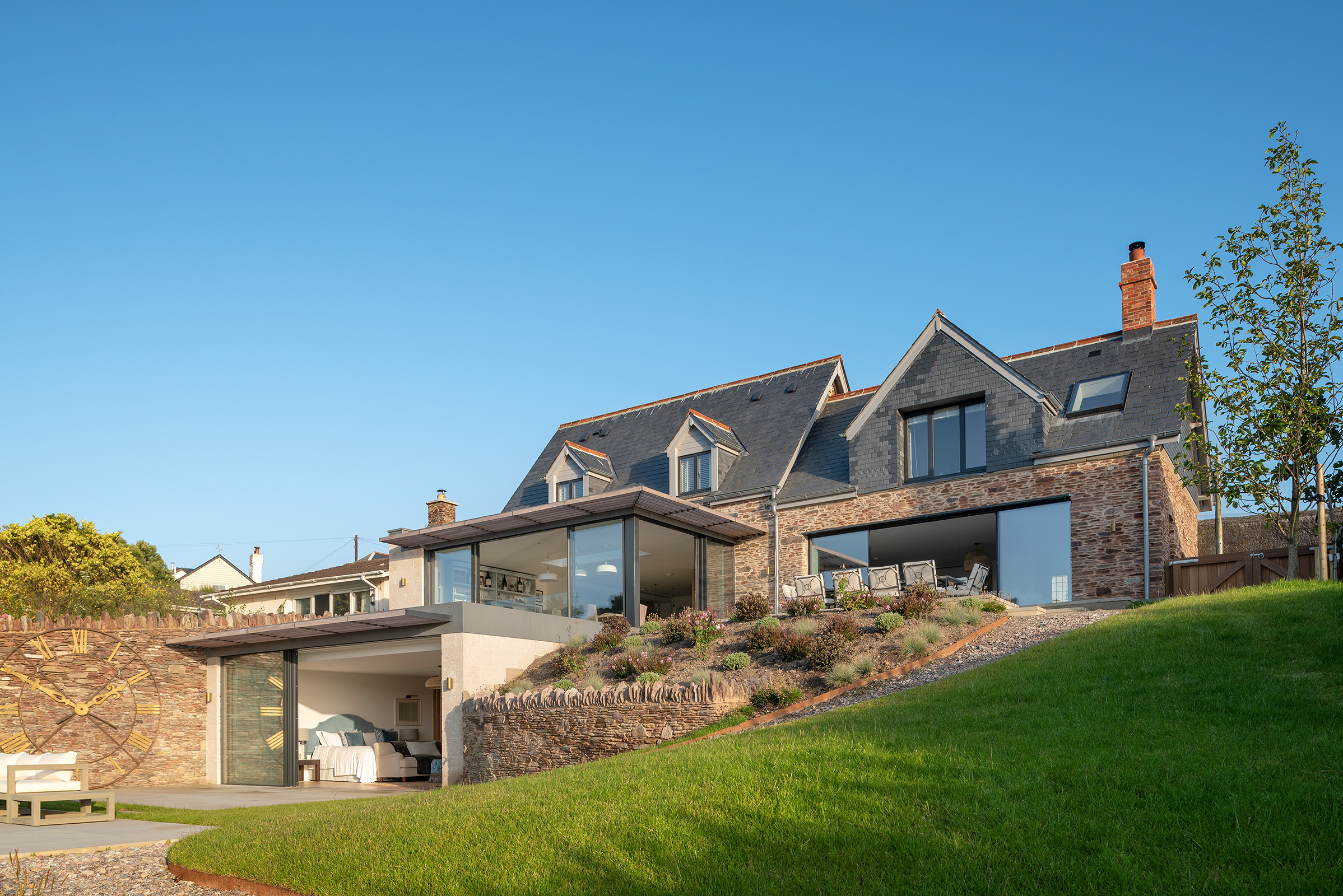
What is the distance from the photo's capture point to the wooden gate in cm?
1565

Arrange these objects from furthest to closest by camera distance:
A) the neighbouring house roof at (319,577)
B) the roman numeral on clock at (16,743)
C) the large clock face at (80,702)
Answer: the neighbouring house roof at (319,577)
the large clock face at (80,702)
the roman numeral on clock at (16,743)

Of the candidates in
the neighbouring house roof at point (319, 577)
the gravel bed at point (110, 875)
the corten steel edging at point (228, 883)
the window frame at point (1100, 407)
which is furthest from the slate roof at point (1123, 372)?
the neighbouring house roof at point (319, 577)

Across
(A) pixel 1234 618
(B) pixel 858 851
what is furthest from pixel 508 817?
(A) pixel 1234 618

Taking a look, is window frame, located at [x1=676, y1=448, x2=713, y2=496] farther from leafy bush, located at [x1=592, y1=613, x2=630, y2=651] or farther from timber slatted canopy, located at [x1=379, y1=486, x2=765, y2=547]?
leafy bush, located at [x1=592, y1=613, x2=630, y2=651]

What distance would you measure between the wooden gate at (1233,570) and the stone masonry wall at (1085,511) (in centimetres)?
72

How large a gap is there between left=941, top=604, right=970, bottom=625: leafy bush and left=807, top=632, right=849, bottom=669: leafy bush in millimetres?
1822

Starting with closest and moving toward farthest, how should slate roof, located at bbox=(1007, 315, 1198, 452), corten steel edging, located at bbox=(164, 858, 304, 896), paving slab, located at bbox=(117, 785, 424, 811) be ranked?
1. corten steel edging, located at bbox=(164, 858, 304, 896)
2. paving slab, located at bbox=(117, 785, 424, 811)
3. slate roof, located at bbox=(1007, 315, 1198, 452)

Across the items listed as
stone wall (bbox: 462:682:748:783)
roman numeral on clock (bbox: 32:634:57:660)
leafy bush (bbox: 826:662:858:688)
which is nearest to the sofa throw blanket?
stone wall (bbox: 462:682:748:783)

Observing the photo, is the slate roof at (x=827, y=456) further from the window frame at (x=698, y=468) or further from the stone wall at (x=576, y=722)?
the stone wall at (x=576, y=722)

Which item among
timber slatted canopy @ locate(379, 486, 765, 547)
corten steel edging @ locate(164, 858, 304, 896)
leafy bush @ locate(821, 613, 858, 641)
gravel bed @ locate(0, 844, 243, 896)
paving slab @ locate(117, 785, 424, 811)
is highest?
timber slatted canopy @ locate(379, 486, 765, 547)

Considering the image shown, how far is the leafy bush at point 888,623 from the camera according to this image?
14898 mm

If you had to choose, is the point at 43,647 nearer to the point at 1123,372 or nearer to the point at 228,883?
the point at 228,883

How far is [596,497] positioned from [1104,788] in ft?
45.3

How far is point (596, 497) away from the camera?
62.5 feet
